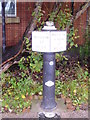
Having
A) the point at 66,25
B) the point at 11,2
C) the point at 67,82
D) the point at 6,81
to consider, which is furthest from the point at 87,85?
the point at 11,2

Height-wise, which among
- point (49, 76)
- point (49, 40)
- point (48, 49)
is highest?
point (49, 40)

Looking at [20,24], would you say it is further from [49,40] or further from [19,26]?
[49,40]

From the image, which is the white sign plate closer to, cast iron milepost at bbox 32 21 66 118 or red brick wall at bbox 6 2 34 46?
cast iron milepost at bbox 32 21 66 118

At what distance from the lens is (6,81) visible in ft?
12.6

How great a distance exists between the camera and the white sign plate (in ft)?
8.01

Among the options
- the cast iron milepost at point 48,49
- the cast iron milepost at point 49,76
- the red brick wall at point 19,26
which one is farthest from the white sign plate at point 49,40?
the red brick wall at point 19,26

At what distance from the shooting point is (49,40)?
2.44 meters

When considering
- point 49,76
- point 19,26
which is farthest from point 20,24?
point 49,76

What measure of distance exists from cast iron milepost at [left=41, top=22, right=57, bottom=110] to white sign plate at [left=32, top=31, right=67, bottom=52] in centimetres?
12

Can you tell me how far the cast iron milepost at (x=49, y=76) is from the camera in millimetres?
2594

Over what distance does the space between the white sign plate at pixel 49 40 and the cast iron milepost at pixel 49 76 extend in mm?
123

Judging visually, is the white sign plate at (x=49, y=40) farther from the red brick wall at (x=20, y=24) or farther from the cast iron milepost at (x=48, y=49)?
the red brick wall at (x=20, y=24)

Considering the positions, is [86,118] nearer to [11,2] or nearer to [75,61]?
[75,61]

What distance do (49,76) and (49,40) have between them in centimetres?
49
